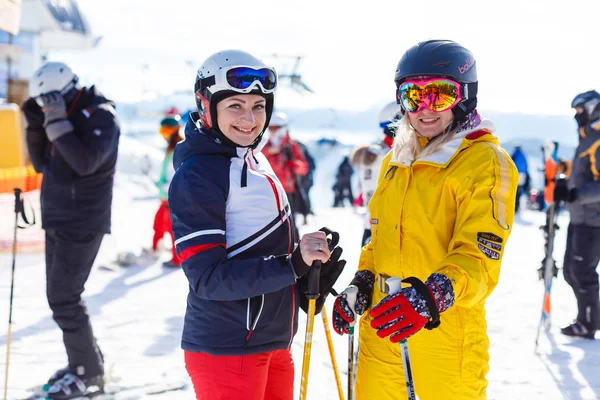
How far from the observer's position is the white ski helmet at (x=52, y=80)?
3727mm

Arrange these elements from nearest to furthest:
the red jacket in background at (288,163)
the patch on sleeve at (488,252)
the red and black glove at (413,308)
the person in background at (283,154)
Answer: the red and black glove at (413,308) → the patch on sleeve at (488,252) → the person in background at (283,154) → the red jacket in background at (288,163)

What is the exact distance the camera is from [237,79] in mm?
2242

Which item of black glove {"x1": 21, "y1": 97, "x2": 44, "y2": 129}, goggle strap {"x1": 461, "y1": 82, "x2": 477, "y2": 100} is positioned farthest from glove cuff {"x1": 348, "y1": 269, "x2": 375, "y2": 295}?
black glove {"x1": 21, "y1": 97, "x2": 44, "y2": 129}

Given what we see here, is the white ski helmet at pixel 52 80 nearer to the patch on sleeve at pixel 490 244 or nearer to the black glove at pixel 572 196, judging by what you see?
the patch on sleeve at pixel 490 244

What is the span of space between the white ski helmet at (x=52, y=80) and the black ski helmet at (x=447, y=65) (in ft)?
7.79

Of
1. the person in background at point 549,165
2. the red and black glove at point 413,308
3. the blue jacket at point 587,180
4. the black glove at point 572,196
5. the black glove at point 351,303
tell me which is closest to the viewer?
the red and black glove at point 413,308

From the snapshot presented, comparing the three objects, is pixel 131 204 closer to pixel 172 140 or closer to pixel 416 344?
pixel 172 140

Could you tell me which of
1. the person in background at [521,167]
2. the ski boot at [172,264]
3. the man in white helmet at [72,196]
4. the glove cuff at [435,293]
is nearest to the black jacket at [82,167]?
the man in white helmet at [72,196]

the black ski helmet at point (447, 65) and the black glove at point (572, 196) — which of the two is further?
the black glove at point (572, 196)

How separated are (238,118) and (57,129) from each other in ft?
6.06

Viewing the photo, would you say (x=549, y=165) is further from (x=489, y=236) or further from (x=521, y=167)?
(x=521, y=167)

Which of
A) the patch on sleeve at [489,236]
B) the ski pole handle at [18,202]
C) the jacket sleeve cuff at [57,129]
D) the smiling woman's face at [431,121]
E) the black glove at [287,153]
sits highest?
the smiling woman's face at [431,121]

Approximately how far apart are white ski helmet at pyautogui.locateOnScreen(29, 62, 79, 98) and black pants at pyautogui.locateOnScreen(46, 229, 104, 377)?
90 cm

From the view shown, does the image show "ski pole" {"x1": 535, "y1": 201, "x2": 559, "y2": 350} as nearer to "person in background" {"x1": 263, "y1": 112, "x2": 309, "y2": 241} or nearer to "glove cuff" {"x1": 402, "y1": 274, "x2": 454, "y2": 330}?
"glove cuff" {"x1": 402, "y1": 274, "x2": 454, "y2": 330}
